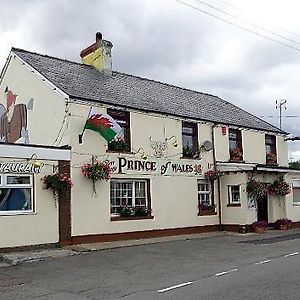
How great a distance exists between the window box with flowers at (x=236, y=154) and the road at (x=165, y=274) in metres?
8.49

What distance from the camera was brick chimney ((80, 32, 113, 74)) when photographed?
963 inches

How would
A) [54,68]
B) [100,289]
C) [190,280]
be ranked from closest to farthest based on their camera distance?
[100,289] → [190,280] → [54,68]

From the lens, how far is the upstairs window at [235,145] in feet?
86.4

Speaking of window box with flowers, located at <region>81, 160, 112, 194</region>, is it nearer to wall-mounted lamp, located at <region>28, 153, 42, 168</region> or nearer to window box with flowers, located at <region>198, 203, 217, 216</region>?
wall-mounted lamp, located at <region>28, 153, 42, 168</region>

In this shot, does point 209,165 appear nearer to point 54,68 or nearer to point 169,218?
point 169,218

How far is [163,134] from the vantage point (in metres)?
22.7

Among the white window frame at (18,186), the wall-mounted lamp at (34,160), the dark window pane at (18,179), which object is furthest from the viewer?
the wall-mounted lamp at (34,160)

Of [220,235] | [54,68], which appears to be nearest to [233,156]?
[220,235]

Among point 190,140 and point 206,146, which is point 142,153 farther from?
point 206,146

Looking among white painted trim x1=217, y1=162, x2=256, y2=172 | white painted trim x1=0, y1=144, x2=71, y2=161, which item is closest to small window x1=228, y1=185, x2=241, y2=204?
white painted trim x1=217, y1=162, x2=256, y2=172

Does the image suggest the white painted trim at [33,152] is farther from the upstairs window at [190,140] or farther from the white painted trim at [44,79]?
the upstairs window at [190,140]

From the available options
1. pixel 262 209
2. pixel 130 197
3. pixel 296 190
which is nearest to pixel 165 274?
pixel 130 197

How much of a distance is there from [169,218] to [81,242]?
201 inches

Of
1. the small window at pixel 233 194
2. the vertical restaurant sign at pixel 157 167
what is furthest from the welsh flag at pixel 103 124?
the small window at pixel 233 194
